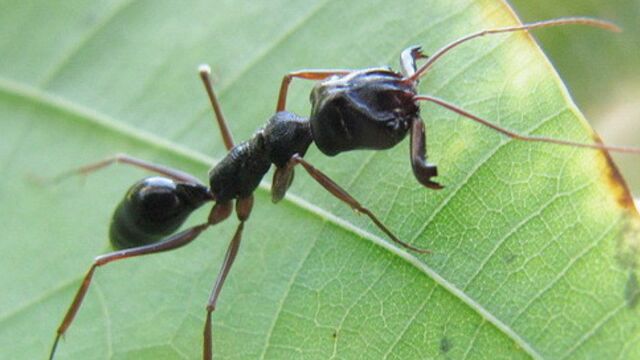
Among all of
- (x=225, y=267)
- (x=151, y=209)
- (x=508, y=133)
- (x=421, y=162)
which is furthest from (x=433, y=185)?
(x=151, y=209)

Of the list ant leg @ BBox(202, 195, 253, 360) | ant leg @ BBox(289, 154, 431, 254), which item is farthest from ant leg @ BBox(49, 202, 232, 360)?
ant leg @ BBox(289, 154, 431, 254)

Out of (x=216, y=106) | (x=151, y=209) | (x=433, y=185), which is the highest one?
(x=216, y=106)

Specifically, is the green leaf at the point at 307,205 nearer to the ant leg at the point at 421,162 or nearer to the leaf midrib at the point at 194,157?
the leaf midrib at the point at 194,157

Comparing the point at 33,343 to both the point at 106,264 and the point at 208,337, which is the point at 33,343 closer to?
the point at 106,264

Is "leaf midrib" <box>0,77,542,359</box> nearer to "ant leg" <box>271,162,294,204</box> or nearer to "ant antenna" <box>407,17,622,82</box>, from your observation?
"ant leg" <box>271,162,294,204</box>

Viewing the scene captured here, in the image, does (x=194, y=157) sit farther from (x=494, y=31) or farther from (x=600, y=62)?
(x=600, y=62)

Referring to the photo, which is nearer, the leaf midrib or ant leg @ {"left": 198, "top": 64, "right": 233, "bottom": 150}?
the leaf midrib

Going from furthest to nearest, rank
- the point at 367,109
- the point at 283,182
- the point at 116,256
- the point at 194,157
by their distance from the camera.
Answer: the point at 194,157 < the point at 116,256 < the point at 283,182 < the point at 367,109

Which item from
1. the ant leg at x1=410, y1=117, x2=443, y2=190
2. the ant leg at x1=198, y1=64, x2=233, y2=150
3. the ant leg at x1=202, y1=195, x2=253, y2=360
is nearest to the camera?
the ant leg at x1=410, y1=117, x2=443, y2=190
